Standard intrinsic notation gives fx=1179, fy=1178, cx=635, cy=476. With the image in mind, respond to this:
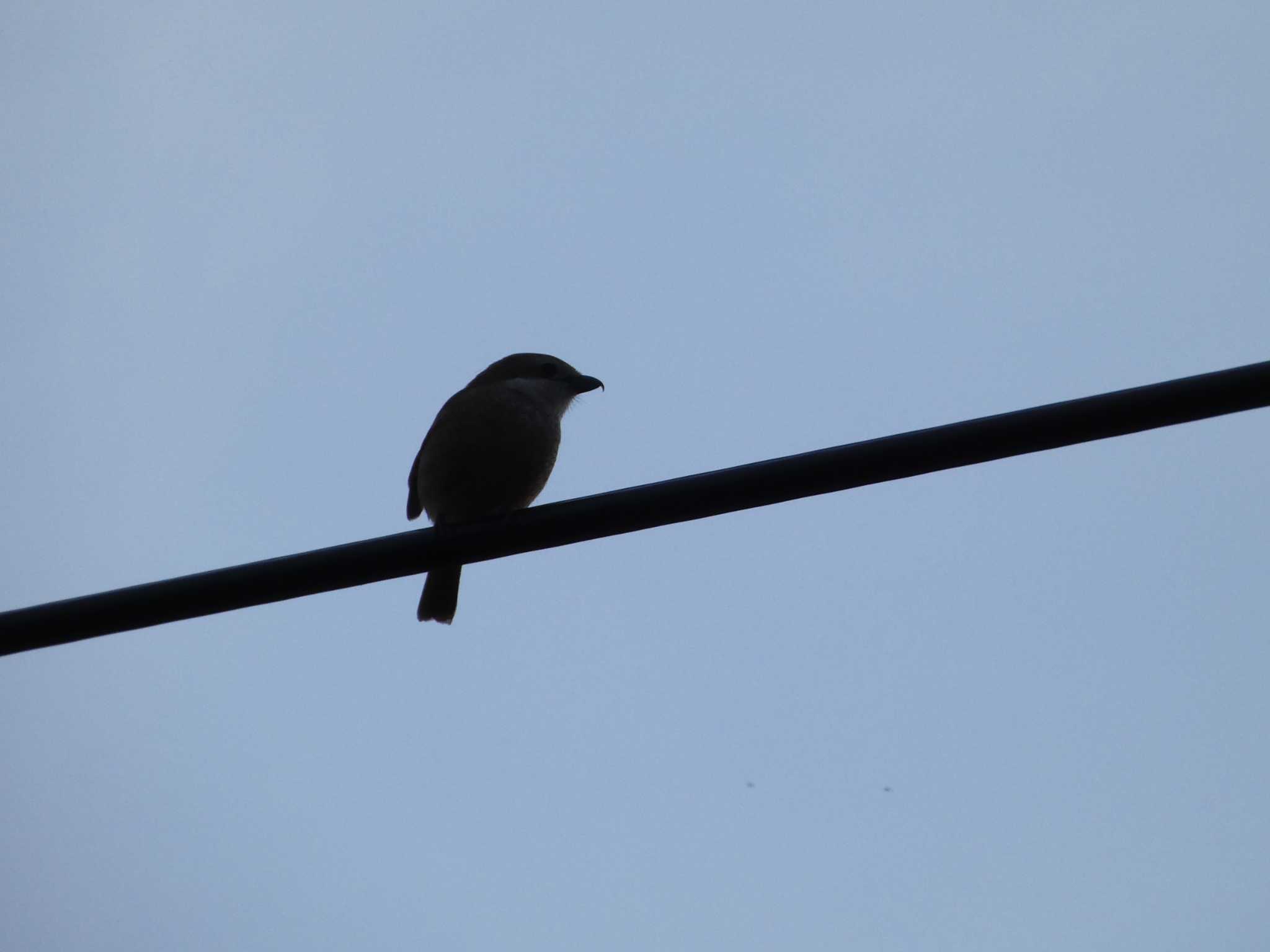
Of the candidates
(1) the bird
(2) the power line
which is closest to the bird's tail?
(1) the bird

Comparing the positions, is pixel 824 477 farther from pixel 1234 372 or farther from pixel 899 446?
pixel 1234 372

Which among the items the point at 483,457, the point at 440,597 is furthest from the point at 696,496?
the point at 440,597

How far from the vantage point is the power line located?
277cm

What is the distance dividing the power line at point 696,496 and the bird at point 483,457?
2439mm

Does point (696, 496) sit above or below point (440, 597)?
below

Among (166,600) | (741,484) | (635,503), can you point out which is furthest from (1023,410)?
(166,600)

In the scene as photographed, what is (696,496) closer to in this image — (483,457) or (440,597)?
(483,457)

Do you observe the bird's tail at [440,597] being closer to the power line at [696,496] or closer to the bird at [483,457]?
the bird at [483,457]

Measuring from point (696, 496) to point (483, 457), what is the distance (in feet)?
9.16

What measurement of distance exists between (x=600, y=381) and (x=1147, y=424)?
13.2ft

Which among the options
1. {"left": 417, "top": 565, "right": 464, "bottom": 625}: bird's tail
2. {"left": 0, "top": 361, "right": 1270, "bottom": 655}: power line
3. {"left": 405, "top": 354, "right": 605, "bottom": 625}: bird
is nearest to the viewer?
{"left": 0, "top": 361, "right": 1270, "bottom": 655}: power line

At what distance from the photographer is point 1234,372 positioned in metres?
2.76

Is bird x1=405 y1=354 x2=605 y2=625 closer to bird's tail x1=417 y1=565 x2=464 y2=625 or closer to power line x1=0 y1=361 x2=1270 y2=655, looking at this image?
bird's tail x1=417 y1=565 x2=464 y2=625

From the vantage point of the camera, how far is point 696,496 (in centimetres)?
295
